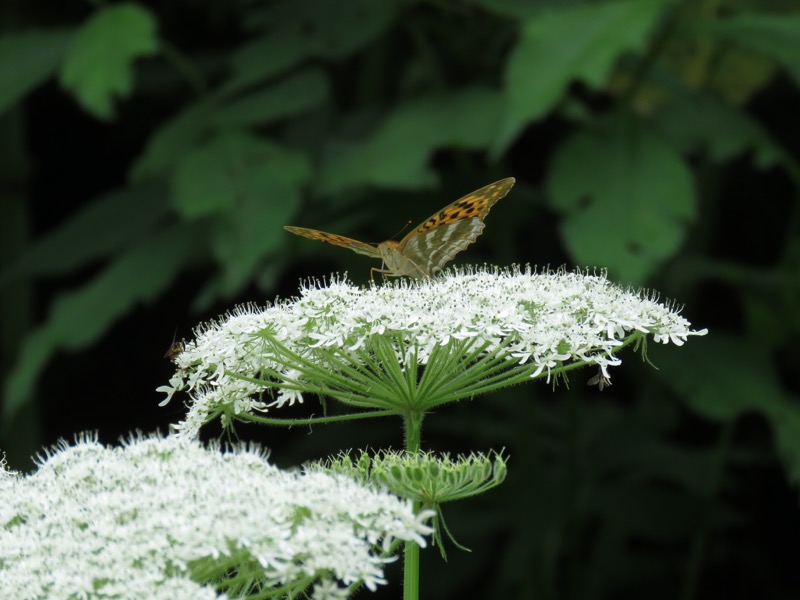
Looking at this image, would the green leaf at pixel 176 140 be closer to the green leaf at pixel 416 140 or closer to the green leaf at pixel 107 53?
the green leaf at pixel 107 53

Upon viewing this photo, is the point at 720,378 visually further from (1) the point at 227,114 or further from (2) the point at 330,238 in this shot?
(2) the point at 330,238

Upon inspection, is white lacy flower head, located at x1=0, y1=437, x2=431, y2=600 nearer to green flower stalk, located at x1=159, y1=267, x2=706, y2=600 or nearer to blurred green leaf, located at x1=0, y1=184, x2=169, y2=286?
green flower stalk, located at x1=159, y1=267, x2=706, y2=600

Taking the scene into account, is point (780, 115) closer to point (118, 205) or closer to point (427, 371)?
point (118, 205)

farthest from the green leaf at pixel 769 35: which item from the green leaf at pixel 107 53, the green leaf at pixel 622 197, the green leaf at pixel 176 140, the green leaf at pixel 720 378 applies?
the green leaf at pixel 107 53

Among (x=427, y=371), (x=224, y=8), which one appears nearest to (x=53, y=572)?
(x=427, y=371)

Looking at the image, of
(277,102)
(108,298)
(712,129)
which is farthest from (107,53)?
(712,129)

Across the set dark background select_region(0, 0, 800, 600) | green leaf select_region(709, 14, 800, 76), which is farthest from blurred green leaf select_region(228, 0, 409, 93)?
green leaf select_region(709, 14, 800, 76)
